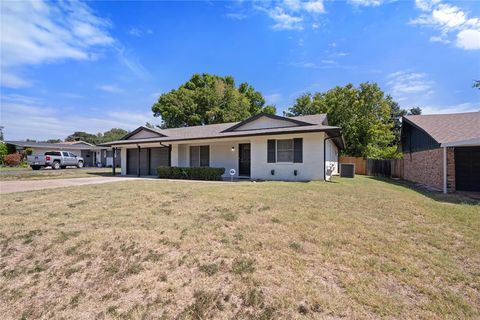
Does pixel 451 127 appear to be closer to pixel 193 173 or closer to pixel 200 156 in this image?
pixel 193 173

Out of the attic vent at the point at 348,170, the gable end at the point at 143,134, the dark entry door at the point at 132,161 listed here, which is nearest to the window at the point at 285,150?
the attic vent at the point at 348,170

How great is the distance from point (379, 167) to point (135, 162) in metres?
20.2

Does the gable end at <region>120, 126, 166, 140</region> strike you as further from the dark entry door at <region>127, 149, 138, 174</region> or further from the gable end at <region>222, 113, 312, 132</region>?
the gable end at <region>222, 113, 312, 132</region>

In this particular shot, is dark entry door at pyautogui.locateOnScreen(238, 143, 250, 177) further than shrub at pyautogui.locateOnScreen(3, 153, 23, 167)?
No

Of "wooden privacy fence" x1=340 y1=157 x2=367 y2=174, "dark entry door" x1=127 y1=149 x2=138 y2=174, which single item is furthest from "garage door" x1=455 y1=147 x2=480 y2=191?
"dark entry door" x1=127 y1=149 x2=138 y2=174

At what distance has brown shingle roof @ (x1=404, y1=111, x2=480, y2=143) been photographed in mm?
11601

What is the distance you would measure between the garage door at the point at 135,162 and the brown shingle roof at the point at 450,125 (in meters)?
18.4

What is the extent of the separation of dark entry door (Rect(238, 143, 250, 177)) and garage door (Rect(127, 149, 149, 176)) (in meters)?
8.03

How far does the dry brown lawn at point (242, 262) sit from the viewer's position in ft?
9.93

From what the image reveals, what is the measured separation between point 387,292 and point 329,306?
810 millimetres

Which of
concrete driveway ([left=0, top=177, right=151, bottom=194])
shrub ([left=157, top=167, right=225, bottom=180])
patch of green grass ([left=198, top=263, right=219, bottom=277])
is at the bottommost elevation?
patch of green grass ([left=198, top=263, right=219, bottom=277])

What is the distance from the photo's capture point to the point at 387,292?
121 inches

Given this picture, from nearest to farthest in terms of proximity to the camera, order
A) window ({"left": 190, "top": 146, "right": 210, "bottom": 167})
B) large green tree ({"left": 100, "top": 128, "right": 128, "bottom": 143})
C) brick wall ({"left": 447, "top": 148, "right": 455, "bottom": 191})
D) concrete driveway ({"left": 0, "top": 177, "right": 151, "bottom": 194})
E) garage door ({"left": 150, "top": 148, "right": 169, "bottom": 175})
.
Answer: concrete driveway ({"left": 0, "top": 177, "right": 151, "bottom": 194}) < brick wall ({"left": 447, "top": 148, "right": 455, "bottom": 191}) < window ({"left": 190, "top": 146, "right": 210, "bottom": 167}) < garage door ({"left": 150, "top": 148, "right": 169, "bottom": 175}) < large green tree ({"left": 100, "top": 128, "right": 128, "bottom": 143})

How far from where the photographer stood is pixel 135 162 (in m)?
20.3
